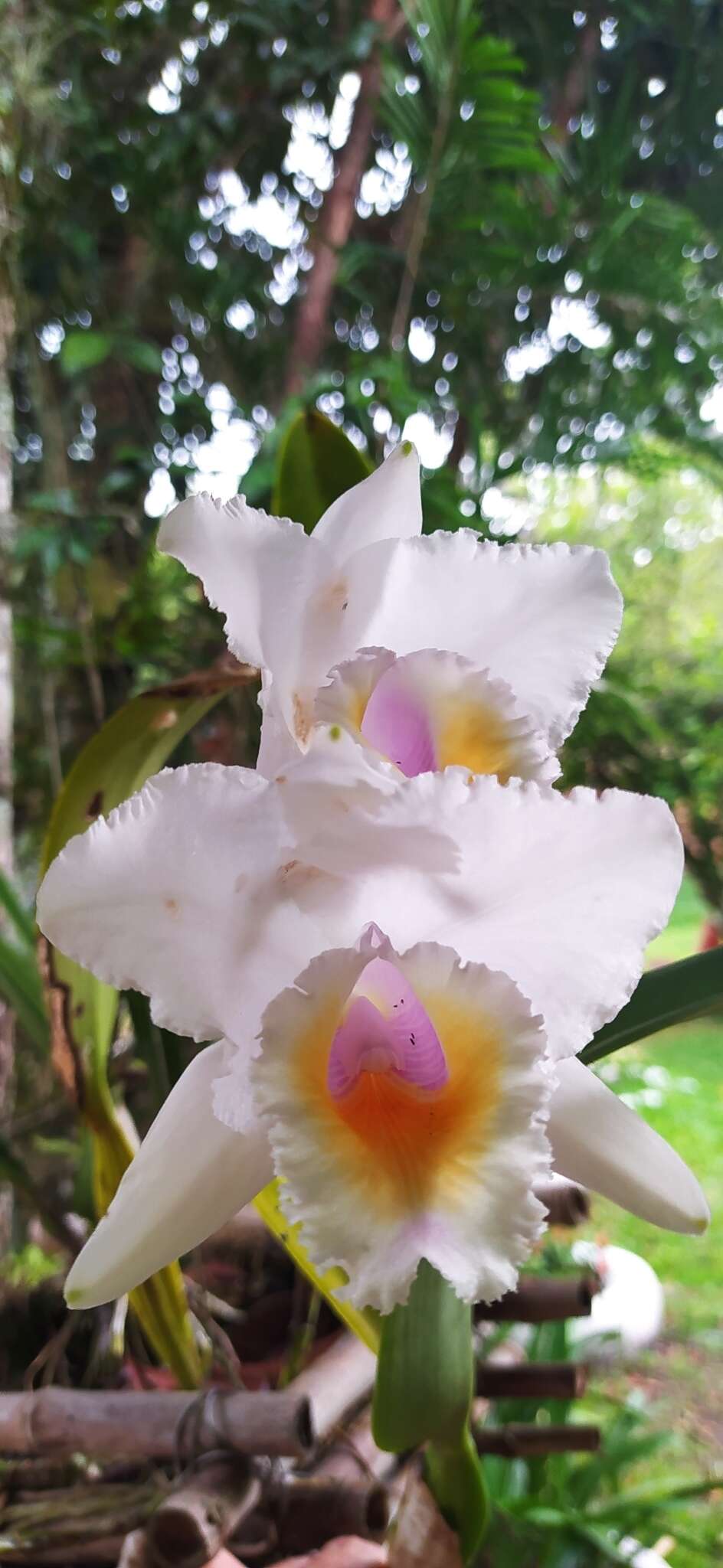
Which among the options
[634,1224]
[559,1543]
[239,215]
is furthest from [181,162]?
[634,1224]

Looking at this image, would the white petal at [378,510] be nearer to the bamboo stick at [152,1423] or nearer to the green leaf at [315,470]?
the green leaf at [315,470]

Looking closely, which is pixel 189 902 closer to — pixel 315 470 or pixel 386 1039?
pixel 386 1039

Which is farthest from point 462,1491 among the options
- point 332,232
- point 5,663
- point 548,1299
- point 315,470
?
point 332,232

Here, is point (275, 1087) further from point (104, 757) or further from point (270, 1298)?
point (270, 1298)

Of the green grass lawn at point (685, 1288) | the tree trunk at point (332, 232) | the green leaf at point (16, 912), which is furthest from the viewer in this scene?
the green grass lawn at point (685, 1288)

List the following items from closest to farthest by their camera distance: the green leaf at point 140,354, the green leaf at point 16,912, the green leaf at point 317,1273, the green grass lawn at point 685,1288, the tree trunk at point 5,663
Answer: the green leaf at point 317,1273, the green leaf at point 16,912, the tree trunk at point 5,663, the green leaf at point 140,354, the green grass lawn at point 685,1288

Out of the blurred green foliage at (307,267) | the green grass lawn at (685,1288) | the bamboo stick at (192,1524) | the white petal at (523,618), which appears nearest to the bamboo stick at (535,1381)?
the bamboo stick at (192,1524)
